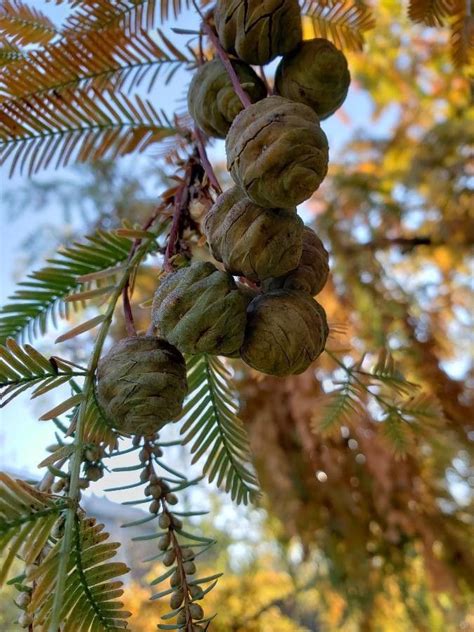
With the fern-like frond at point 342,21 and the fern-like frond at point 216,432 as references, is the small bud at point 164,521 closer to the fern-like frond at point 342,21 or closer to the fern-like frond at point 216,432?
the fern-like frond at point 216,432

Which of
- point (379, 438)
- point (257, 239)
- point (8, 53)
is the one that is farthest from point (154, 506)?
point (379, 438)

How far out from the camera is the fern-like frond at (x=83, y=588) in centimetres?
34

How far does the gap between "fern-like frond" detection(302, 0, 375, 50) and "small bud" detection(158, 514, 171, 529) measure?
1.95 ft

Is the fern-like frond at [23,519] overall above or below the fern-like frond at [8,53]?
below

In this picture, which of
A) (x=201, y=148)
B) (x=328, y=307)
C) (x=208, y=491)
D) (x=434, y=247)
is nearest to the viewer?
(x=201, y=148)

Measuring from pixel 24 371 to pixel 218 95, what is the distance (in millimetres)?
275

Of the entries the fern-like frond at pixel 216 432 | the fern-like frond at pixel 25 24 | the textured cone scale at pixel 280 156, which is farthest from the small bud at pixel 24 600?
the fern-like frond at pixel 25 24

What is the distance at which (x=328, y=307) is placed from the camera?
1.62 meters

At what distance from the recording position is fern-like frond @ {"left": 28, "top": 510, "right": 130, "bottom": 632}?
34 centimetres

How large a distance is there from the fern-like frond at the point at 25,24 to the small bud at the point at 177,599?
0.61 metres

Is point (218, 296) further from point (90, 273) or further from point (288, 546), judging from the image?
point (288, 546)

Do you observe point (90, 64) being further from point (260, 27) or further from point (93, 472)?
point (93, 472)

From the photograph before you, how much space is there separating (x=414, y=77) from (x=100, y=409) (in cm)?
212

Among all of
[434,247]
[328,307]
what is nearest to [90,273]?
[328,307]
